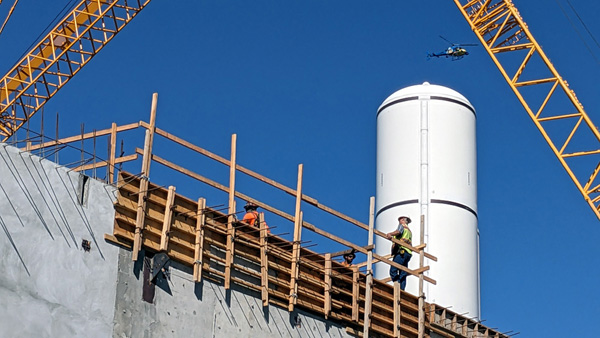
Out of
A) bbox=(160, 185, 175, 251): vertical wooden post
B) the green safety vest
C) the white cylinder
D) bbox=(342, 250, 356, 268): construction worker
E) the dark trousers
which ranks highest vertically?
the white cylinder

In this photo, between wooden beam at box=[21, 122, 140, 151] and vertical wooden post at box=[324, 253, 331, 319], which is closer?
wooden beam at box=[21, 122, 140, 151]

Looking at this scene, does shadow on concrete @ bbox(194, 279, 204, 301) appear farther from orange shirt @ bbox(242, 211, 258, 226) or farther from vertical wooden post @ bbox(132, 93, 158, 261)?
orange shirt @ bbox(242, 211, 258, 226)

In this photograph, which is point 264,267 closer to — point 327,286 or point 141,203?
point 327,286

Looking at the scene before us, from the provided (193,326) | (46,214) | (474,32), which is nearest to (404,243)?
(193,326)

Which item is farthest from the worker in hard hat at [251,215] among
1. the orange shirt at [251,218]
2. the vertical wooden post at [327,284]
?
the vertical wooden post at [327,284]

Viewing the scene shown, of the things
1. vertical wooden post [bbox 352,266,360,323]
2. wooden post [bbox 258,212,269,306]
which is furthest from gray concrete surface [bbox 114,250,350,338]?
vertical wooden post [bbox 352,266,360,323]

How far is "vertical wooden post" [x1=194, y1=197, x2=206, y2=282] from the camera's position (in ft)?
100

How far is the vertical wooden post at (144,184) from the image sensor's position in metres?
29.5

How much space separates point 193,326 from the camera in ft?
99.6

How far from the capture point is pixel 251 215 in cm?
3288

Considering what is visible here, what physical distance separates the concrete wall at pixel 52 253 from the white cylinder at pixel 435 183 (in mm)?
14420

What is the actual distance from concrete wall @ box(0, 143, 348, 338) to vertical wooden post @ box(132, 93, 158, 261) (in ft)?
1.15

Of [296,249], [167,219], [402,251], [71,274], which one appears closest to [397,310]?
[402,251]

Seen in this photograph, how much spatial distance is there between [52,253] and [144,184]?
3.12m
